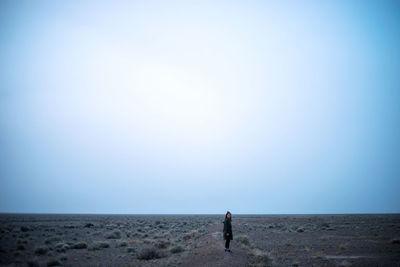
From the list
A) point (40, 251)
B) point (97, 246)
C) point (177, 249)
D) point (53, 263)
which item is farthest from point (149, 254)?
point (40, 251)

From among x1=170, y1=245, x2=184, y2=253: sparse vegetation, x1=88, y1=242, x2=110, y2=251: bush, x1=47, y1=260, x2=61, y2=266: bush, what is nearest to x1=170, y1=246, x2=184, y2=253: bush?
x1=170, y1=245, x2=184, y2=253: sparse vegetation

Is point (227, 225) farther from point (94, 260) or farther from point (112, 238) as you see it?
point (112, 238)

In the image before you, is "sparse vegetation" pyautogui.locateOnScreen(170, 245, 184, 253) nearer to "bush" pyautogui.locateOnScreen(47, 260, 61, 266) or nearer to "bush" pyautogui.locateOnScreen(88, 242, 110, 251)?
"bush" pyautogui.locateOnScreen(88, 242, 110, 251)

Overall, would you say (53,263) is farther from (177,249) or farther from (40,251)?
(177,249)

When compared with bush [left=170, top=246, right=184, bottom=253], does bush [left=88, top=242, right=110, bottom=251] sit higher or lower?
lower

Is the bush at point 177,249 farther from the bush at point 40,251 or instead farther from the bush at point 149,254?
the bush at point 40,251

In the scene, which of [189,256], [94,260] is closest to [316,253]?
[189,256]

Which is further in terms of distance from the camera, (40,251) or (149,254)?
(40,251)

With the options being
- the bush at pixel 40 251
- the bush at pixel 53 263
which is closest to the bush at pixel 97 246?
the bush at pixel 40 251

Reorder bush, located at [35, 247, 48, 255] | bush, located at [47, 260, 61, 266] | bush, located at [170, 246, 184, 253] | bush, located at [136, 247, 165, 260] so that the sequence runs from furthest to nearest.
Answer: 1. bush, located at [170, 246, 184, 253]
2. bush, located at [35, 247, 48, 255]
3. bush, located at [136, 247, 165, 260]
4. bush, located at [47, 260, 61, 266]

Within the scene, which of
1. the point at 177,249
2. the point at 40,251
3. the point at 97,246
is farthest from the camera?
the point at 97,246

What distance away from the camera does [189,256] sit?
61.3ft

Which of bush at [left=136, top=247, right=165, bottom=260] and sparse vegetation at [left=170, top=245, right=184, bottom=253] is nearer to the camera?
bush at [left=136, top=247, right=165, bottom=260]

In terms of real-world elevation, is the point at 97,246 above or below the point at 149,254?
below
